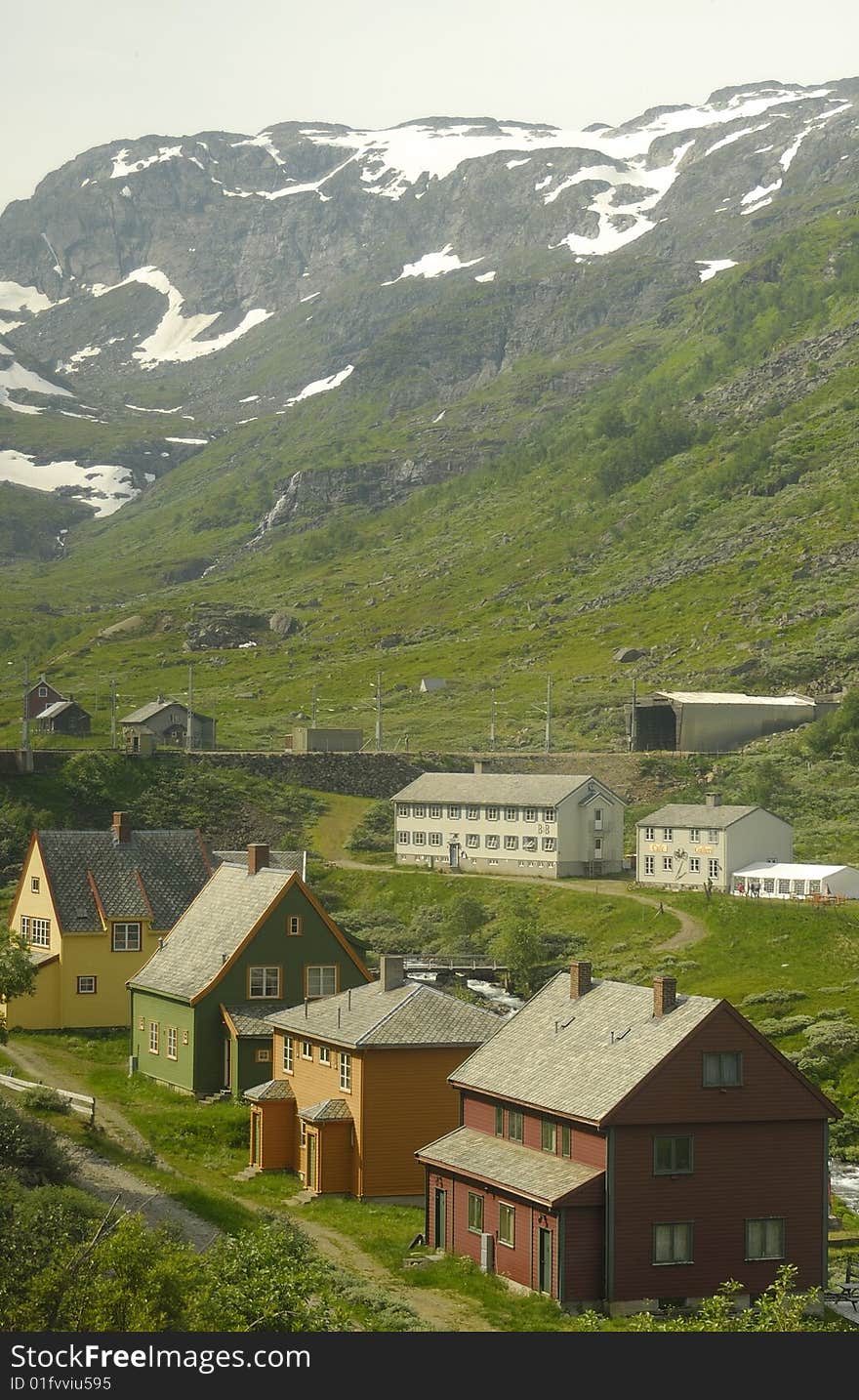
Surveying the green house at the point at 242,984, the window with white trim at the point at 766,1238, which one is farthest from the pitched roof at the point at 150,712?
the window with white trim at the point at 766,1238

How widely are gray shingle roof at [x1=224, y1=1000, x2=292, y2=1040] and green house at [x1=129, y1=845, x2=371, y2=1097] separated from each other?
33mm

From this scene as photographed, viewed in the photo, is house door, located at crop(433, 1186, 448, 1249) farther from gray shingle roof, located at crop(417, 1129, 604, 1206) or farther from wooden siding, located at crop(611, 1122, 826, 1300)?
wooden siding, located at crop(611, 1122, 826, 1300)

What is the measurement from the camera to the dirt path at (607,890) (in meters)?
100

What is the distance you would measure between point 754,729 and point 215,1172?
11283cm

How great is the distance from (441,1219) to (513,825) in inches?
3057

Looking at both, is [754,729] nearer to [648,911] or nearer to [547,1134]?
[648,911]

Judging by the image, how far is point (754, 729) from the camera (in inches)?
6388

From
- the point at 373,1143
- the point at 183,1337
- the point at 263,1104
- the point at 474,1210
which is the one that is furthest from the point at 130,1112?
the point at 183,1337

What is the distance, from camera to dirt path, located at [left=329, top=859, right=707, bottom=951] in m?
100

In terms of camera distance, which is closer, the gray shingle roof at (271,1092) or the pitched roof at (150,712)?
the gray shingle roof at (271,1092)

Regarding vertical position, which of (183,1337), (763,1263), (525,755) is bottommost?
(763,1263)

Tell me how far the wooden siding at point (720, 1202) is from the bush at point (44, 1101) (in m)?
19.9

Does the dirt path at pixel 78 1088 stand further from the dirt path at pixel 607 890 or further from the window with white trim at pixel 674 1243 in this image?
the dirt path at pixel 607 890

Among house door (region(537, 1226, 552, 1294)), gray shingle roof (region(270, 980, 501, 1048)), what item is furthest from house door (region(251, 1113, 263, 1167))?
house door (region(537, 1226, 552, 1294))
